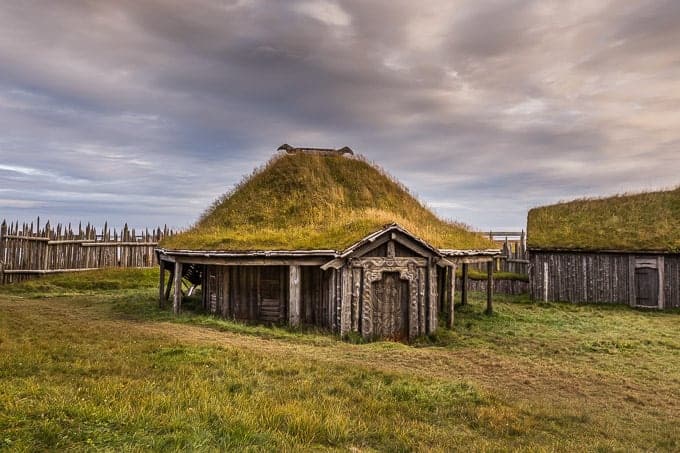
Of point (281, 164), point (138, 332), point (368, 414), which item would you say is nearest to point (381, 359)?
point (368, 414)

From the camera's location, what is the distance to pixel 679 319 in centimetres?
2011

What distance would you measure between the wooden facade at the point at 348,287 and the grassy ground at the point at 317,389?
941 millimetres

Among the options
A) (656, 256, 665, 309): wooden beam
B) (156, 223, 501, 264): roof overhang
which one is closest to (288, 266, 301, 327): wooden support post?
(156, 223, 501, 264): roof overhang

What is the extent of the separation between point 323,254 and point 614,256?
1699cm

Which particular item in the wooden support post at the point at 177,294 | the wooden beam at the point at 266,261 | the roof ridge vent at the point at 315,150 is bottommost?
the wooden support post at the point at 177,294

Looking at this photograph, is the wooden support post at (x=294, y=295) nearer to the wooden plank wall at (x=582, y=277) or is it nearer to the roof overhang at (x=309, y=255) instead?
the roof overhang at (x=309, y=255)

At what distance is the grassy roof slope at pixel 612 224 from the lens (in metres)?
23.9

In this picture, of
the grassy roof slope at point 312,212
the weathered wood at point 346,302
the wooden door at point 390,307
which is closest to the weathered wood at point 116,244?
the grassy roof slope at point 312,212

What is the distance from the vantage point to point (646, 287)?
2331 centimetres

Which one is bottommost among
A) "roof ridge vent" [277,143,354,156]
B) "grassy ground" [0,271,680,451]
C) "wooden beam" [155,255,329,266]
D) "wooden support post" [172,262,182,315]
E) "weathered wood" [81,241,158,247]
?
"grassy ground" [0,271,680,451]

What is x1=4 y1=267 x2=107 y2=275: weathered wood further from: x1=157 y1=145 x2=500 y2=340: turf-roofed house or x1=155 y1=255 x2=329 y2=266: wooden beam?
x1=155 y1=255 x2=329 y2=266: wooden beam

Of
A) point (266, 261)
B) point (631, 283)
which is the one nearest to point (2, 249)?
point (266, 261)

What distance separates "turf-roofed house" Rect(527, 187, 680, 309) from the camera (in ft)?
75.8

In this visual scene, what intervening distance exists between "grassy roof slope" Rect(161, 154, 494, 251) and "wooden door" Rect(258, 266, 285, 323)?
1075mm
